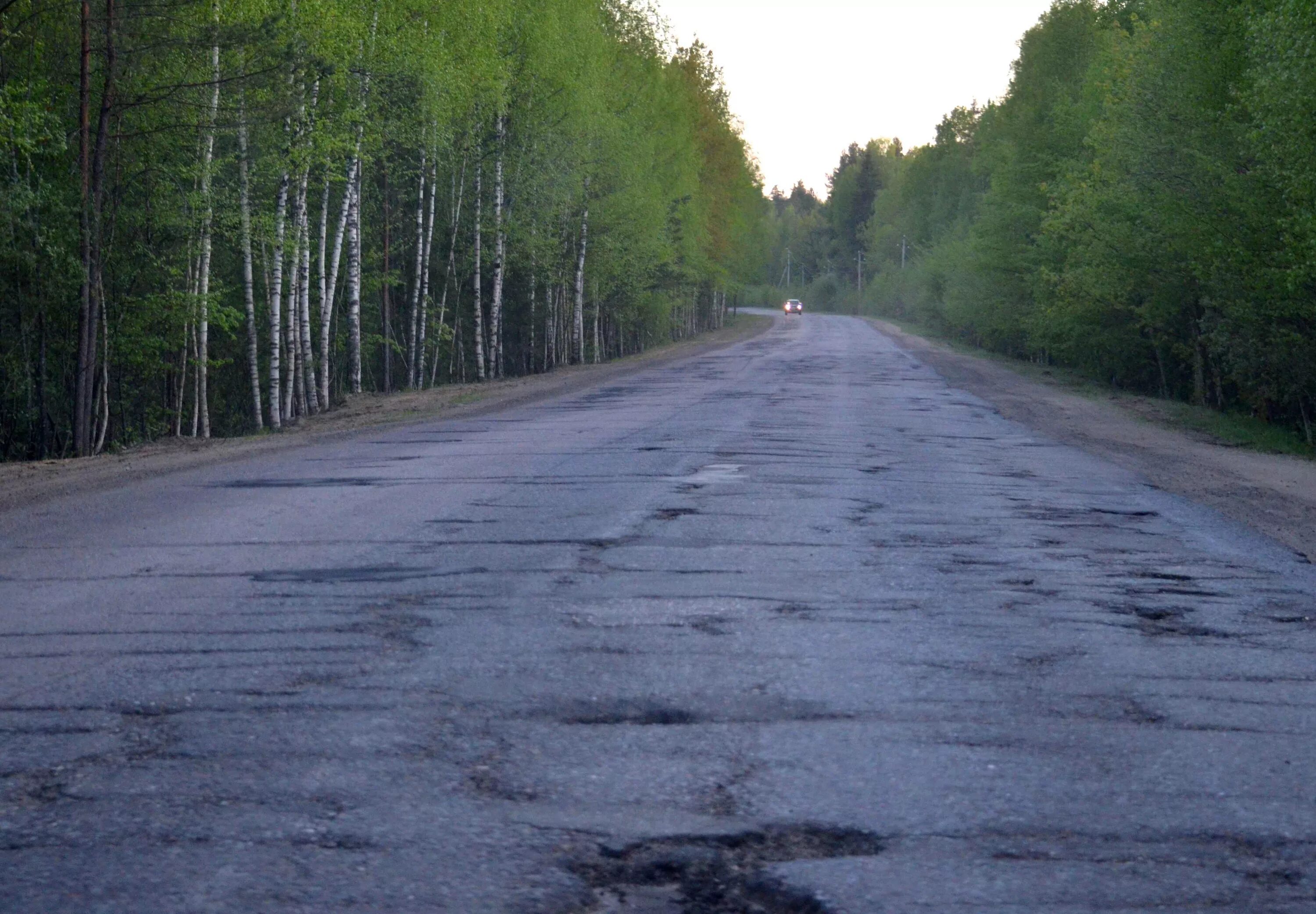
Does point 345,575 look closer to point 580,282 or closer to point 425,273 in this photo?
point 425,273

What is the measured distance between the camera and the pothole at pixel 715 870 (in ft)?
9.74

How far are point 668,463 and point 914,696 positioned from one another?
7.15 m

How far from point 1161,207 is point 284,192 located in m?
15.9

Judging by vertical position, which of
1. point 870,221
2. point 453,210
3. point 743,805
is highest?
point 870,221

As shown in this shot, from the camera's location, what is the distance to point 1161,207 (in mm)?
22250

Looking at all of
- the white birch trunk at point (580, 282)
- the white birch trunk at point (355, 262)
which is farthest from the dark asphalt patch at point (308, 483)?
the white birch trunk at point (580, 282)

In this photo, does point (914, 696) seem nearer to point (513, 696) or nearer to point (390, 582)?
point (513, 696)

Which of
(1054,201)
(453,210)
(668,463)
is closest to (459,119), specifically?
(453,210)

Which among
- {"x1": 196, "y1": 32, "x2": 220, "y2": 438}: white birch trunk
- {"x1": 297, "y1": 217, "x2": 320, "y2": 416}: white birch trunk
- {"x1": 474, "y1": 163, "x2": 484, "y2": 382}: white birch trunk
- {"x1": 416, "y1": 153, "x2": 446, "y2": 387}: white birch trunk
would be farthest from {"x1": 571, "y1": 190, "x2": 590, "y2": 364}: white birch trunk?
{"x1": 196, "y1": 32, "x2": 220, "y2": 438}: white birch trunk

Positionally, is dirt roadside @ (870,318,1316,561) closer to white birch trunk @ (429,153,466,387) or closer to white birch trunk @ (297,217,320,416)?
white birch trunk @ (297,217,320,416)

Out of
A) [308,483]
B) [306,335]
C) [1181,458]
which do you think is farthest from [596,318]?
[308,483]

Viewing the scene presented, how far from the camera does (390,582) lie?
6484 mm

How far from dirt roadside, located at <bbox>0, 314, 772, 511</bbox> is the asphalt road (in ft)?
6.96

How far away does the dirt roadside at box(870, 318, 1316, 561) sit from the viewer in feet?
32.6
